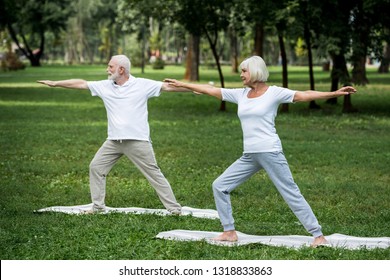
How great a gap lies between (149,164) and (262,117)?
8.95 ft

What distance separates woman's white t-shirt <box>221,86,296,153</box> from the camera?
31.7 feet

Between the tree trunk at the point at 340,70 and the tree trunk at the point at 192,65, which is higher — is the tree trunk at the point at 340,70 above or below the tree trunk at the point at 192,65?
above

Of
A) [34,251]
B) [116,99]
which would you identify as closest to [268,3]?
[116,99]

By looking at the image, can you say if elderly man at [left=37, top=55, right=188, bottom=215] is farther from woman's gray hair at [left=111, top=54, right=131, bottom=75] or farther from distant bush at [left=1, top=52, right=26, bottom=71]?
distant bush at [left=1, top=52, right=26, bottom=71]

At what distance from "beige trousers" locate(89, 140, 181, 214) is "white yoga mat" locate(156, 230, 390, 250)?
156 cm

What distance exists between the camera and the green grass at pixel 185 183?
31.9 feet

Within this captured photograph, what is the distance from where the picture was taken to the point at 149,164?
1200cm

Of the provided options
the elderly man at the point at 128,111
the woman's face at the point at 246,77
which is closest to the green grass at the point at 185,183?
the elderly man at the point at 128,111

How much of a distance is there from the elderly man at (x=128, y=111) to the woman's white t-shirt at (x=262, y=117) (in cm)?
201

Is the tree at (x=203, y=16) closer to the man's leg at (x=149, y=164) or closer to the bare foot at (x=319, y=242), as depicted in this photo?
the man's leg at (x=149, y=164)

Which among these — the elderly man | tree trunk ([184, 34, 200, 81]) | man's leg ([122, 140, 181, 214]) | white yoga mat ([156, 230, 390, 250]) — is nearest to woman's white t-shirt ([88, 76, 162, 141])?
the elderly man

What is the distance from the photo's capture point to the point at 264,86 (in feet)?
31.9

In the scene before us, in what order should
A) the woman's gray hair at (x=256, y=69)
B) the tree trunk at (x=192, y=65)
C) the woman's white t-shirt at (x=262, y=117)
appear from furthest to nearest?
the tree trunk at (x=192, y=65) → the woman's white t-shirt at (x=262, y=117) → the woman's gray hair at (x=256, y=69)

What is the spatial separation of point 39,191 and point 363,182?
5358mm
